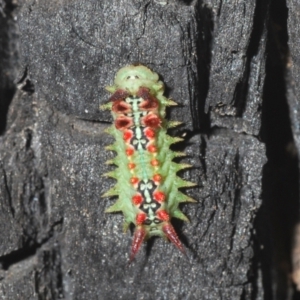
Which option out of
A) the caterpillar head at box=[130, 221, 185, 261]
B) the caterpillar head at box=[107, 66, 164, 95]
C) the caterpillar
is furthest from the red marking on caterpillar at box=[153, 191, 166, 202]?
the caterpillar head at box=[107, 66, 164, 95]

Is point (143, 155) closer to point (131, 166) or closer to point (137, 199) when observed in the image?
point (131, 166)

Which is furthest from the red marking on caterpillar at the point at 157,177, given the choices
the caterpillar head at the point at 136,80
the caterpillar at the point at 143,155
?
the caterpillar head at the point at 136,80

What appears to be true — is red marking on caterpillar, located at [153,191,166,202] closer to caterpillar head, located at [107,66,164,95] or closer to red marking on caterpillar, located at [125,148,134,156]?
red marking on caterpillar, located at [125,148,134,156]

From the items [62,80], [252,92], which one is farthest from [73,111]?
[252,92]

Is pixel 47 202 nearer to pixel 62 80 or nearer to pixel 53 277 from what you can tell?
pixel 53 277

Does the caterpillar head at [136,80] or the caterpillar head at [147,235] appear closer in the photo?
the caterpillar head at [136,80]

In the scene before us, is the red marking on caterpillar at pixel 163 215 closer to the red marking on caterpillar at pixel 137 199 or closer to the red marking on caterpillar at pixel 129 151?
the red marking on caterpillar at pixel 137 199
